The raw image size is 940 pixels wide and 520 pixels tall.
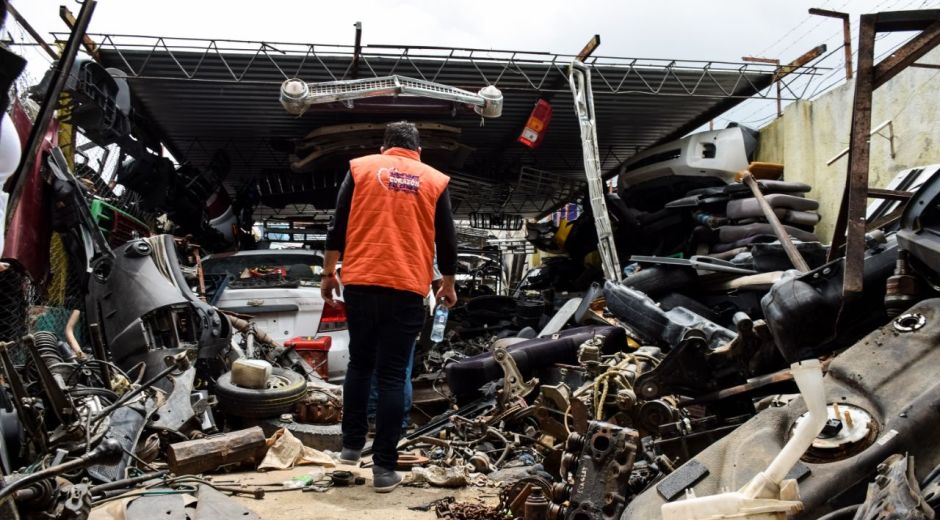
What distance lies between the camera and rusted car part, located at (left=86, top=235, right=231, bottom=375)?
5123 millimetres

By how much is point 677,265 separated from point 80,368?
4711 mm

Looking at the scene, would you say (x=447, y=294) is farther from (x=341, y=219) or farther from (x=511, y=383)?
(x=511, y=383)

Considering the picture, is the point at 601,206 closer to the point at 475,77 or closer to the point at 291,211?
the point at 475,77

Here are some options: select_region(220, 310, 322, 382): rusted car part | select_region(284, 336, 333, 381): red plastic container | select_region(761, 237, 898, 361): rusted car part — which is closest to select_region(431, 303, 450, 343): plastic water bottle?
select_region(284, 336, 333, 381): red plastic container

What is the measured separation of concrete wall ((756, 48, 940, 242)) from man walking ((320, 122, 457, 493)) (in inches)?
216

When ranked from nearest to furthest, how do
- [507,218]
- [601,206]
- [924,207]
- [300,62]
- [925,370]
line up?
[925,370], [924,207], [601,206], [300,62], [507,218]

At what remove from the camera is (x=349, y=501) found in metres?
3.01

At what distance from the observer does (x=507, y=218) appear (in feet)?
59.7

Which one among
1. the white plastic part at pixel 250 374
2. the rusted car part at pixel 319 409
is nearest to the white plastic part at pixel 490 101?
the rusted car part at pixel 319 409

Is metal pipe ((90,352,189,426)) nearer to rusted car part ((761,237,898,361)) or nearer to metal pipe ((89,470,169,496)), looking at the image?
metal pipe ((89,470,169,496))

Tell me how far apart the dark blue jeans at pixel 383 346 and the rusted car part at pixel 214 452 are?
56 cm

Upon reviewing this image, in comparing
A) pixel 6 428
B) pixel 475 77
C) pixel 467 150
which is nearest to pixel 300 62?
pixel 475 77

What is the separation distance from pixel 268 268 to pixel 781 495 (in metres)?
6.79

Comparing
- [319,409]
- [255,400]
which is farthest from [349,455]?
[319,409]
